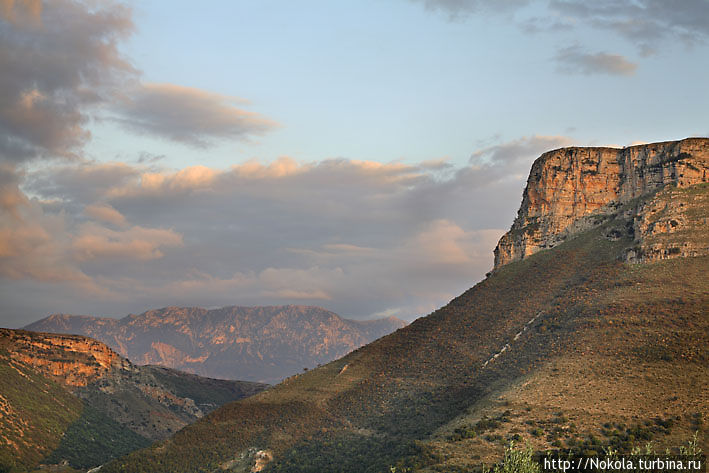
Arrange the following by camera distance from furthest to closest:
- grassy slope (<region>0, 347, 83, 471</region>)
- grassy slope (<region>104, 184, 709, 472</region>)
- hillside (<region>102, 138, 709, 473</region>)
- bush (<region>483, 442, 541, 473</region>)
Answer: grassy slope (<region>0, 347, 83, 471</region>), grassy slope (<region>104, 184, 709, 472</region>), hillside (<region>102, 138, 709, 473</region>), bush (<region>483, 442, 541, 473</region>)

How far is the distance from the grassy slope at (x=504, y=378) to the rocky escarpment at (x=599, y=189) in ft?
16.3

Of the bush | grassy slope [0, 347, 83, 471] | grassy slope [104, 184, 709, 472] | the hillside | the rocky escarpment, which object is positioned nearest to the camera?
the bush

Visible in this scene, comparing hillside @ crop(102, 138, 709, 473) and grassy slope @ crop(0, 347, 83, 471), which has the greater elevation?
hillside @ crop(102, 138, 709, 473)

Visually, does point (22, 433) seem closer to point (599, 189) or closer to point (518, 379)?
point (518, 379)

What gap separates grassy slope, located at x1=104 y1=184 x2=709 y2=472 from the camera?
A: 8869 centimetres

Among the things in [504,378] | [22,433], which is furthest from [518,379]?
[22,433]

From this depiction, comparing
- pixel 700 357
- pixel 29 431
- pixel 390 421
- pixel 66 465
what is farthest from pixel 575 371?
pixel 29 431

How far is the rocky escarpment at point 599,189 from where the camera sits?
132 meters

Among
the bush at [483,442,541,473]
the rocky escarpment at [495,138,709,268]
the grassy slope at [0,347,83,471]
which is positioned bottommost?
the grassy slope at [0,347,83,471]

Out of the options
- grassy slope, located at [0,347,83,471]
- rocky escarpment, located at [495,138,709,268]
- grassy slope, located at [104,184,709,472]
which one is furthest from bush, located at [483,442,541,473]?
grassy slope, located at [0,347,83,471]

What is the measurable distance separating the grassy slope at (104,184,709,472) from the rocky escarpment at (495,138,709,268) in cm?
497

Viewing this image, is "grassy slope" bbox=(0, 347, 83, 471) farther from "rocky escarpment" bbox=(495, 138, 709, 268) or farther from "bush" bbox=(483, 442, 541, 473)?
"bush" bbox=(483, 442, 541, 473)

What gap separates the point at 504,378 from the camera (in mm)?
106500

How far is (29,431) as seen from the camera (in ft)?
606
